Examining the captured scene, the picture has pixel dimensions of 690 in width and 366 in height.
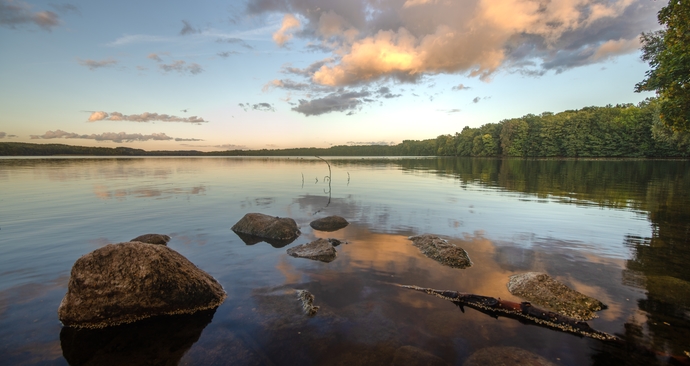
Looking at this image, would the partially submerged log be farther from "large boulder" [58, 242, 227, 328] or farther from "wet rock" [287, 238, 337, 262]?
"large boulder" [58, 242, 227, 328]

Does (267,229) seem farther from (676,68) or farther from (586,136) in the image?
(586,136)

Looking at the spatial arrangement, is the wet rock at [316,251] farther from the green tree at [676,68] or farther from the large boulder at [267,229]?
the green tree at [676,68]

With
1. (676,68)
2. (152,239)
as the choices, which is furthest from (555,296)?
(676,68)

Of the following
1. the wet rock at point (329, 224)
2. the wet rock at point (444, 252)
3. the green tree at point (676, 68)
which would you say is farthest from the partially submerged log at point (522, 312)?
the green tree at point (676, 68)

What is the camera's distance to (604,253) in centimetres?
1189

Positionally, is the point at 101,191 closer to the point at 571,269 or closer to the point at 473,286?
the point at 473,286

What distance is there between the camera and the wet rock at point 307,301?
759 cm

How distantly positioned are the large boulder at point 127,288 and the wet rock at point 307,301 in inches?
89.9

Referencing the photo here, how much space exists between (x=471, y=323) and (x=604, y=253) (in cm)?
888

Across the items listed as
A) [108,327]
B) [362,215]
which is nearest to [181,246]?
[108,327]

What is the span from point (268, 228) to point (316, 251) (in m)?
4.02

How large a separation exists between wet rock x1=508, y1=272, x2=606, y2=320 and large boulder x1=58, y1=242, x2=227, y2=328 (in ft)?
28.1

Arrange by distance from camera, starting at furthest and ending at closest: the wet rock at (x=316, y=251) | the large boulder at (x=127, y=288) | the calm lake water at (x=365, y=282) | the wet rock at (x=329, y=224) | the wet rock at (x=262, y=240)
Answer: the wet rock at (x=329, y=224)
the wet rock at (x=262, y=240)
the wet rock at (x=316, y=251)
the large boulder at (x=127, y=288)
the calm lake water at (x=365, y=282)

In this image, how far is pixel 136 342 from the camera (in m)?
6.27
